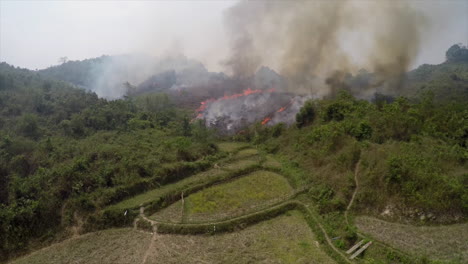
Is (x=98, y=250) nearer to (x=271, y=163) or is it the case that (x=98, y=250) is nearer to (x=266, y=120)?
(x=271, y=163)

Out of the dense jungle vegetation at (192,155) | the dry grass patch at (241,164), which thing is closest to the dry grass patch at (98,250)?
the dense jungle vegetation at (192,155)

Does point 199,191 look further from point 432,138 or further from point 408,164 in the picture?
point 432,138

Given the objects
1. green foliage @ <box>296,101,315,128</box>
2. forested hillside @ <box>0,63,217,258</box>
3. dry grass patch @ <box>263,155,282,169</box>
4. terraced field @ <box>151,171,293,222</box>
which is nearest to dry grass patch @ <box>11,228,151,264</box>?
forested hillside @ <box>0,63,217,258</box>

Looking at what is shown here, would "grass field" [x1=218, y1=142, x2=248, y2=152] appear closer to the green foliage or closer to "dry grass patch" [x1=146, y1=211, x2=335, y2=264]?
the green foliage

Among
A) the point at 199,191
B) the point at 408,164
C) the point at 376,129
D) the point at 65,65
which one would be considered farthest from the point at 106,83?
the point at 408,164

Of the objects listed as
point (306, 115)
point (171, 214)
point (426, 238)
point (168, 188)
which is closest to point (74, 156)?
point (168, 188)
